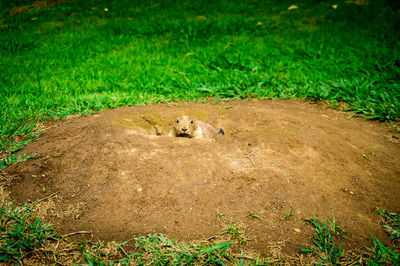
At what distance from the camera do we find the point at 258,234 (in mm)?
2193

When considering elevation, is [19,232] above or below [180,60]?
below

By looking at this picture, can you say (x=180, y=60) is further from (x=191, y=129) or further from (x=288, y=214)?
(x=288, y=214)

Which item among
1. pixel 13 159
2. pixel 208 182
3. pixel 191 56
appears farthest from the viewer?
pixel 191 56

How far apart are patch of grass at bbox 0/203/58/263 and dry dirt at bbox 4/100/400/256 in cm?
11

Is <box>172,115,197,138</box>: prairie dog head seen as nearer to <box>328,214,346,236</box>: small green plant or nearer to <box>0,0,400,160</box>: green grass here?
<box>0,0,400,160</box>: green grass

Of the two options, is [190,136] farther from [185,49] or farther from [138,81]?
[185,49]

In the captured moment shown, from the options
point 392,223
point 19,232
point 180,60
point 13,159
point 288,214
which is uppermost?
point 180,60

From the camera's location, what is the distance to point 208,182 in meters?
2.56

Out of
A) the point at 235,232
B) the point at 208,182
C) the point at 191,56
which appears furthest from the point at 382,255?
the point at 191,56

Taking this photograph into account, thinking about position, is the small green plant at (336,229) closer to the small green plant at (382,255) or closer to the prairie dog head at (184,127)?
the small green plant at (382,255)

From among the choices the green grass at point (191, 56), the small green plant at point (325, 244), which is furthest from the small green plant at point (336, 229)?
the green grass at point (191, 56)

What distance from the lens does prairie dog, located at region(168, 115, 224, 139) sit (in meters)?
3.40

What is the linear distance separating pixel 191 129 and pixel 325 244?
6.36 feet

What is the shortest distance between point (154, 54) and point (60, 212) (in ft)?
14.7
